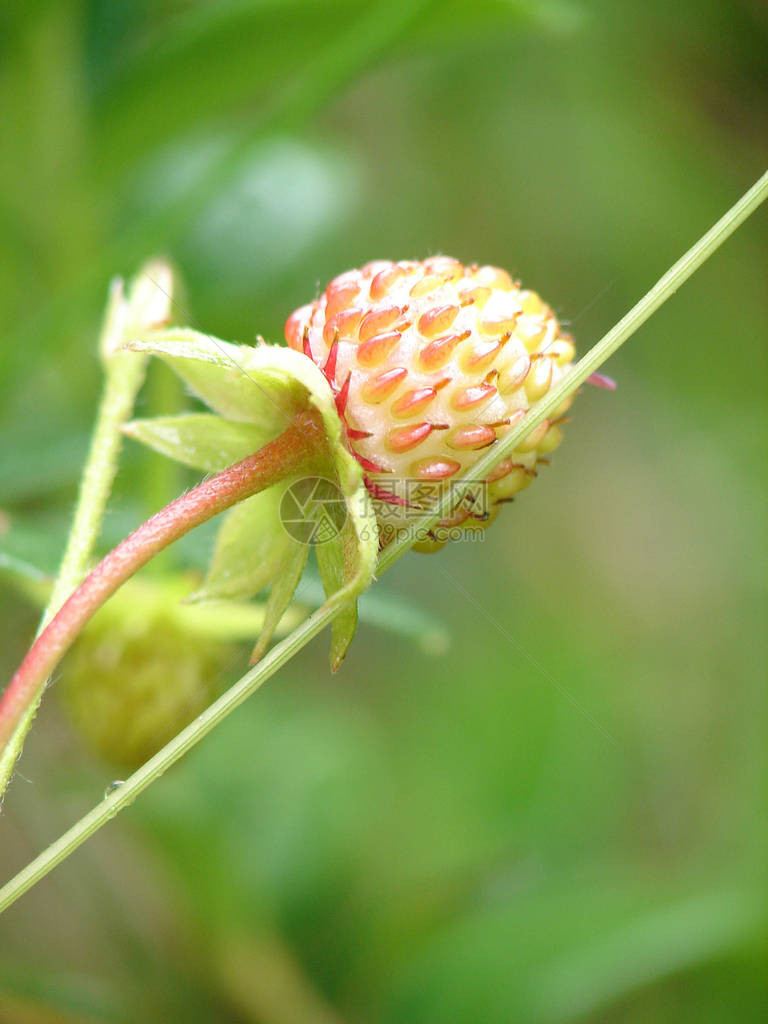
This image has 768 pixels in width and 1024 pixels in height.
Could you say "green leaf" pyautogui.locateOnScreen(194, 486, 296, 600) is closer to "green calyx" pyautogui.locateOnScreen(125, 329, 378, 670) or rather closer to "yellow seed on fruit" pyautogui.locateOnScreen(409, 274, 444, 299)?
"green calyx" pyautogui.locateOnScreen(125, 329, 378, 670)

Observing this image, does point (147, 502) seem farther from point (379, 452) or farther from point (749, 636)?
point (749, 636)

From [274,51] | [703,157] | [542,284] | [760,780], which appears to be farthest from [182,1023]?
[703,157]

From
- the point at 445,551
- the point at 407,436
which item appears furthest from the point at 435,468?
the point at 445,551

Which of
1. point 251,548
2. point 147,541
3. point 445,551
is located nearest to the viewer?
point 147,541

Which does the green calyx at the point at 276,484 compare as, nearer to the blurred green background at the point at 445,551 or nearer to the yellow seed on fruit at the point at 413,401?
the yellow seed on fruit at the point at 413,401

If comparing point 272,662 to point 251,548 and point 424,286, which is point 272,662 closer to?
point 251,548

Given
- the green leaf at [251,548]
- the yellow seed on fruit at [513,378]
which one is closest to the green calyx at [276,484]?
the green leaf at [251,548]
